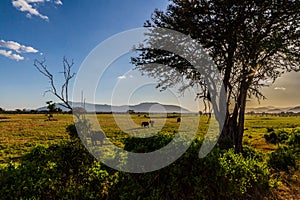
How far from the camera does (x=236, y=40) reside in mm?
12570

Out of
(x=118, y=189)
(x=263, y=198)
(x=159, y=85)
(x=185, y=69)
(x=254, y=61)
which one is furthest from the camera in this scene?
(x=159, y=85)

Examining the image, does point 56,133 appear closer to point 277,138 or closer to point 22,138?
point 22,138

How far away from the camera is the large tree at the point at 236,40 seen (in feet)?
38.6

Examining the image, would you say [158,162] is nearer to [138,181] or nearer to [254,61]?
[138,181]

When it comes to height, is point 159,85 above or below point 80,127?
above

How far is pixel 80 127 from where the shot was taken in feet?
33.7

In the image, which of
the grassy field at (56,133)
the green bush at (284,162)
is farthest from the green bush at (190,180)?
the green bush at (284,162)

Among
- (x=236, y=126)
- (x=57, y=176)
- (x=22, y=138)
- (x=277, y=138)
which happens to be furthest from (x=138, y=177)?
(x=22, y=138)

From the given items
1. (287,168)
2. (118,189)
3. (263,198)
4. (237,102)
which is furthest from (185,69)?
(118,189)

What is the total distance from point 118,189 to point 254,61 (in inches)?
366

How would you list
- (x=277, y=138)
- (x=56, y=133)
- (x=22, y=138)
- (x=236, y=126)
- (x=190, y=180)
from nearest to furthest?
(x=190, y=180) → (x=236, y=126) → (x=277, y=138) → (x=22, y=138) → (x=56, y=133)

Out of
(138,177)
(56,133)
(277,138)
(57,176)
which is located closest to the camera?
(57,176)

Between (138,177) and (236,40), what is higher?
(236,40)

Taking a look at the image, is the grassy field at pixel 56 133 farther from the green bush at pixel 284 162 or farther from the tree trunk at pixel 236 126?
the green bush at pixel 284 162
